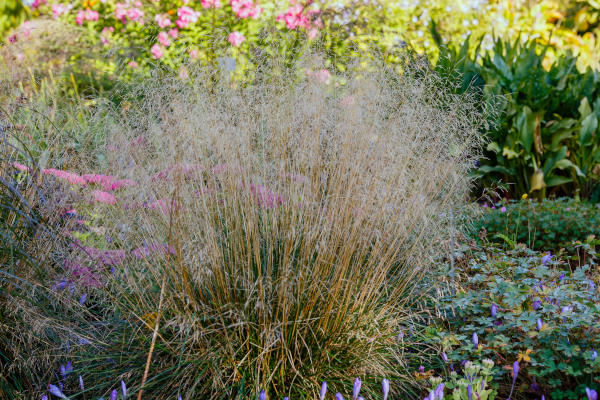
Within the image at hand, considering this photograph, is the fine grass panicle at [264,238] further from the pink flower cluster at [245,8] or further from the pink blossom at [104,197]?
the pink flower cluster at [245,8]

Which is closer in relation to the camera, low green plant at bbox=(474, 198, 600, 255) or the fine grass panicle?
the fine grass panicle

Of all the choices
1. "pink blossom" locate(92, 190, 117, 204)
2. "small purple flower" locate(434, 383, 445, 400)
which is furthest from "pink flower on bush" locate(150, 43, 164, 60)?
"small purple flower" locate(434, 383, 445, 400)

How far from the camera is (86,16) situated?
22.9 feet

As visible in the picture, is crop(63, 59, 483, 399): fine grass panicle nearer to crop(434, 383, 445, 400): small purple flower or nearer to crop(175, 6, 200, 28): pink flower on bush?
crop(434, 383, 445, 400): small purple flower

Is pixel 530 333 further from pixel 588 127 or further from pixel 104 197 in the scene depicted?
pixel 588 127

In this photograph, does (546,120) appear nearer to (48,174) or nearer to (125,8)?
(48,174)

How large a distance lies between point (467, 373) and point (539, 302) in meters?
0.57

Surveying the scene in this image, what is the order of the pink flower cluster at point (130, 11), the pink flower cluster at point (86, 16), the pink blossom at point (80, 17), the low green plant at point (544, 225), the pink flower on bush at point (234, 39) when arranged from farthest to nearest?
1. the pink blossom at point (80, 17)
2. the pink flower cluster at point (86, 16)
3. the pink flower cluster at point (130, 11)
4. the low green plant at point (544, 225)
5. the pink flower on bush at point (234, 39)

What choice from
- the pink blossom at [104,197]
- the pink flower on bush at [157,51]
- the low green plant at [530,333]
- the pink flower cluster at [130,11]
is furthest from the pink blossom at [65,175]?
the pink flower cluster at [130,11]

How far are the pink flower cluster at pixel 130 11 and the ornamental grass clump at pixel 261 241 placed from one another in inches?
176

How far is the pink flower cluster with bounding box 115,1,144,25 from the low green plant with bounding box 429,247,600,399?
5287mm

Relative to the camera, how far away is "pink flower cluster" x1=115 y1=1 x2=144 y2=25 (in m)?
6.42

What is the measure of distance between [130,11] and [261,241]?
5.34m

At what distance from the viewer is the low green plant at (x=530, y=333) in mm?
1826
